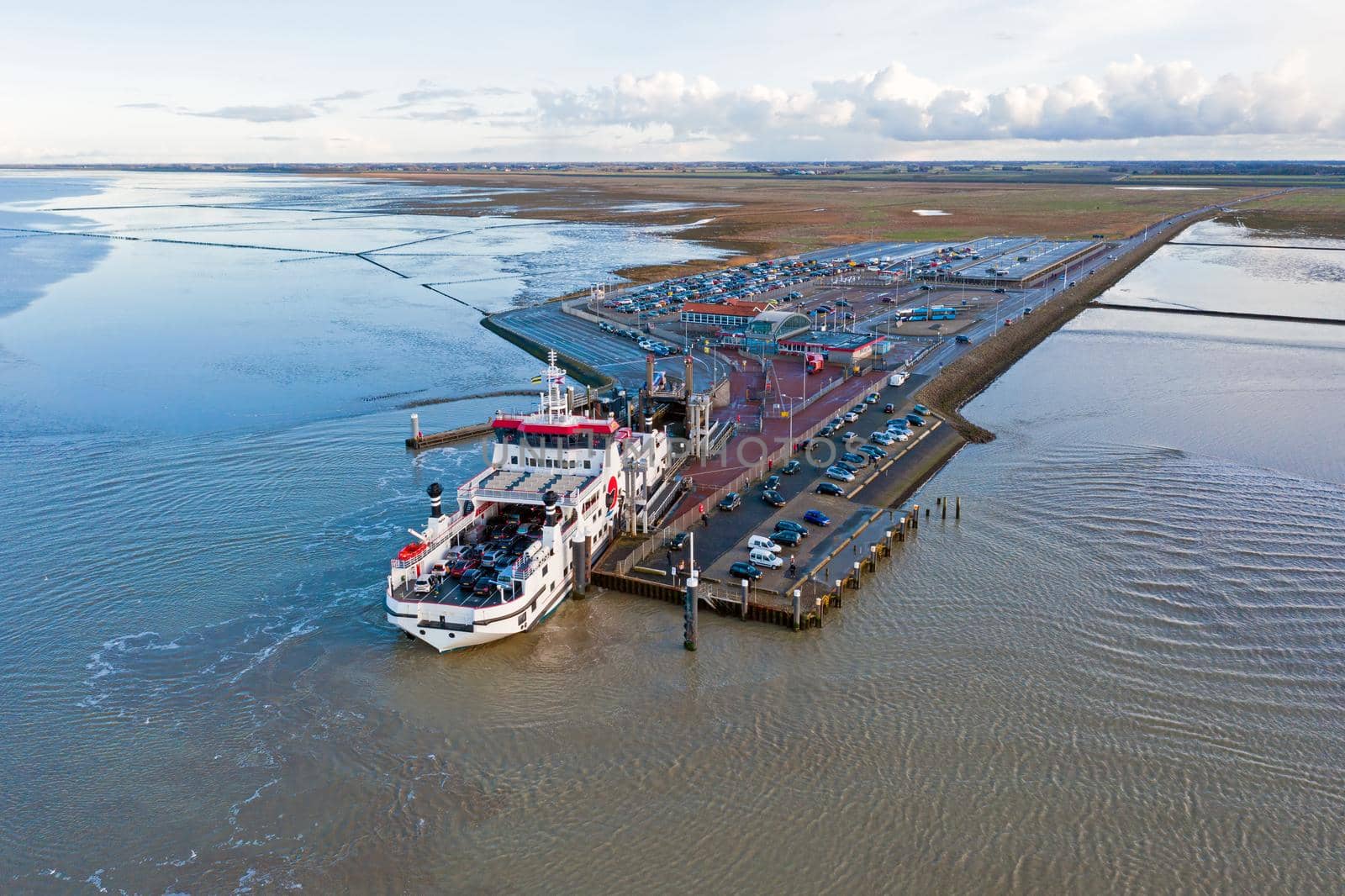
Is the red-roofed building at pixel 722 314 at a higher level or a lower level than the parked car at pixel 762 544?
higher

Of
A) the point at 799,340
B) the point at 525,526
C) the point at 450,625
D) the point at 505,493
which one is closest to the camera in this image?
the point at 450,625

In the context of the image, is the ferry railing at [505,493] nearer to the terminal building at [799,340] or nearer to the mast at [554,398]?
the mast at [554,398]

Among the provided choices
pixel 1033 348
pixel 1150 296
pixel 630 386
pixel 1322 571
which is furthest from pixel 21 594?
pixel 1150 296

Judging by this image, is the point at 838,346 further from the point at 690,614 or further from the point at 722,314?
the point at 690,614

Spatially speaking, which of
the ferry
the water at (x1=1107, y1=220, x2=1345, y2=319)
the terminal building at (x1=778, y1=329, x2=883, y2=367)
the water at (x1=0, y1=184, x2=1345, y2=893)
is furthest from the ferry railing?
the water at (x1=1107, y1=220, x2=1345, y2=319)

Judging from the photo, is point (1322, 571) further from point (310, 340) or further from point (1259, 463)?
point (310, 340)

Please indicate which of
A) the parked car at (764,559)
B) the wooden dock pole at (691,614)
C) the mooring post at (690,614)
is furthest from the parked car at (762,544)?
the wooden dock pole at (691,614)

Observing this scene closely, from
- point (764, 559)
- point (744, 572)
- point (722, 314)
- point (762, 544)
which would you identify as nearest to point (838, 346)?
point (722, 314)
